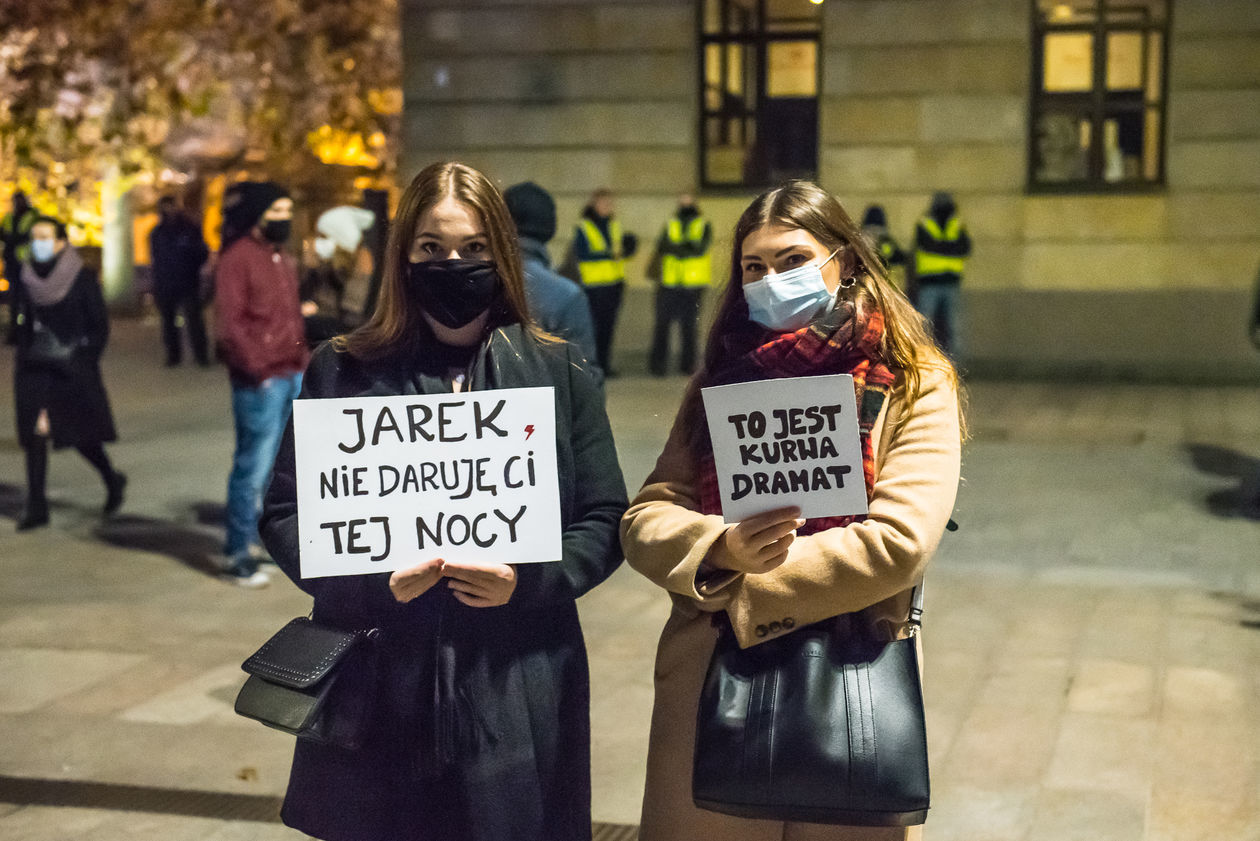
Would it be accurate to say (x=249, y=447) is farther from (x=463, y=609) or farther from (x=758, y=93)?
(x=758, y=93)

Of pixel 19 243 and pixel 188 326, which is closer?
pixel 19 243

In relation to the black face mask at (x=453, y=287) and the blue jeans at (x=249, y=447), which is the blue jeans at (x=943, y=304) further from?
the black face mask at (x=453, y=287)

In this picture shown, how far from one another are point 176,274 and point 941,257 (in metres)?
9.45

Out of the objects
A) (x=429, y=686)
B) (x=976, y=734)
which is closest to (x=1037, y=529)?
(x=976, y=734)

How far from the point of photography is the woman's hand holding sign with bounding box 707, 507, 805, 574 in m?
2.40

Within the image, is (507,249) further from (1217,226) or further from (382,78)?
(382,78)

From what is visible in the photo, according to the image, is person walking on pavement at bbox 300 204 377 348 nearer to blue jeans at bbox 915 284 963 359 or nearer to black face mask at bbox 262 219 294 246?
black face mask at bbox 262 219 294 246

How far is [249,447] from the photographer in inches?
297

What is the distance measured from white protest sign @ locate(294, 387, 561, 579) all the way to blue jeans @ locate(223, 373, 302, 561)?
16.4 ft

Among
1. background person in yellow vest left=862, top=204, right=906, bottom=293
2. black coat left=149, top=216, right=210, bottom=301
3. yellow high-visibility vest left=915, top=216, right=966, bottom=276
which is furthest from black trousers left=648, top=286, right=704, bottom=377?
black coat left=149, top=216, right=210, bottom=301

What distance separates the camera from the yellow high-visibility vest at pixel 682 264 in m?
15.6

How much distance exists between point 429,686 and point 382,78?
26190 mm

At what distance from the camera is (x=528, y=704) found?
2.72 meters

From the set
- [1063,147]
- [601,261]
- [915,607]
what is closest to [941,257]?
[1063,147]
